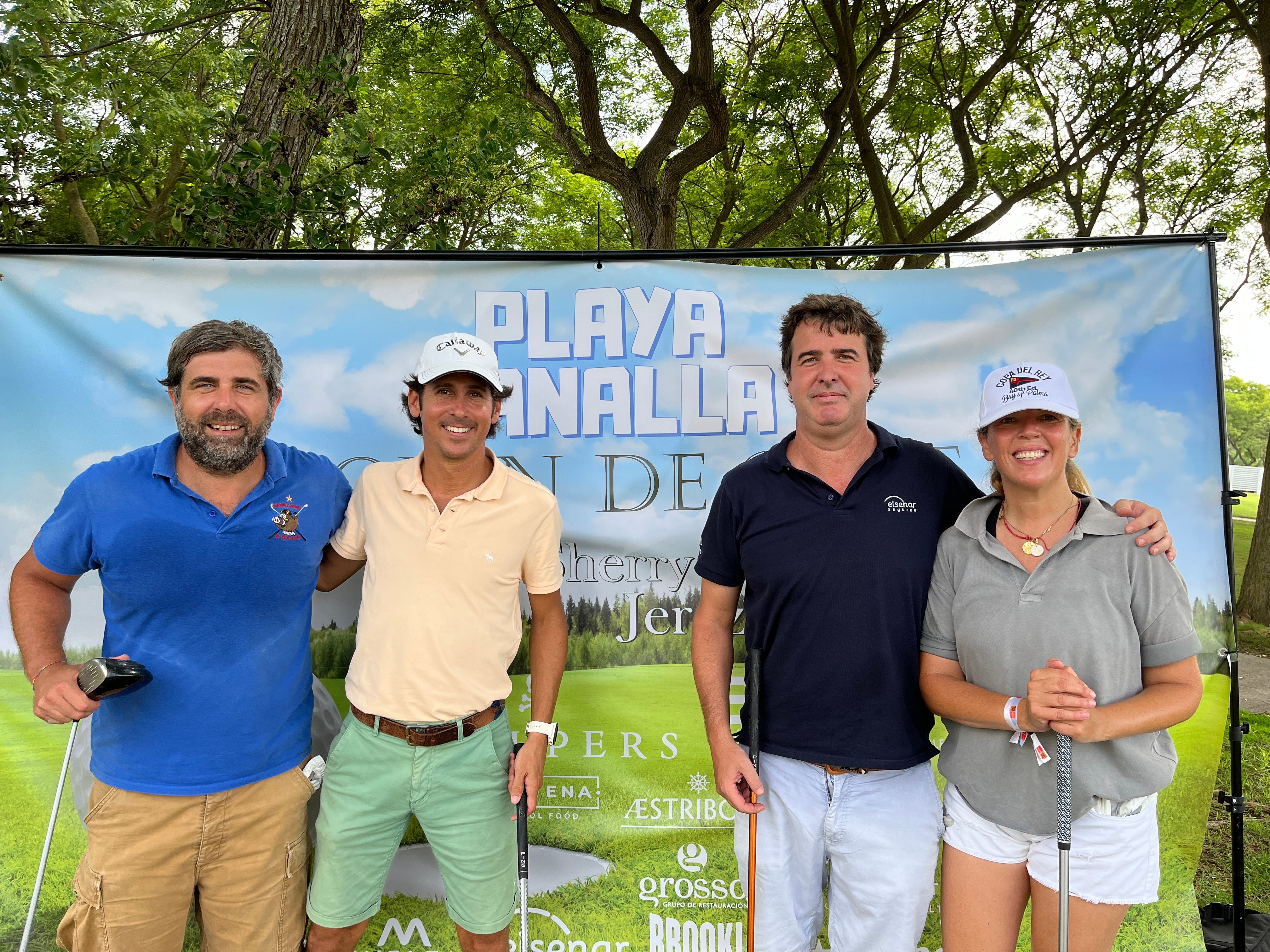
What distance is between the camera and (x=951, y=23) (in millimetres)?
9414

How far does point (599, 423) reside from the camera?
3293mm

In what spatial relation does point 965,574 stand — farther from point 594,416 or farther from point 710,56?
point 710,56

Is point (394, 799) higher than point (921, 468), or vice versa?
point (921, 468)

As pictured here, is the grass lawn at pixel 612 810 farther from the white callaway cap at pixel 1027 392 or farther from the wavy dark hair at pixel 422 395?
the white callaway cap at pixel 1027 392

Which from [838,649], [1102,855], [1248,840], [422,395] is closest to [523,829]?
[838,649]

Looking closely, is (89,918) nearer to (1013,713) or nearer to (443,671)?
(443,671)

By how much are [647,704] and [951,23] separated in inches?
370

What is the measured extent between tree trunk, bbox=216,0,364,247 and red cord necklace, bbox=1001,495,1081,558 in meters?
3.35

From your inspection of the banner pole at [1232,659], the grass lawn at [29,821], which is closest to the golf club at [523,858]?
the grass lawn at [29,821]

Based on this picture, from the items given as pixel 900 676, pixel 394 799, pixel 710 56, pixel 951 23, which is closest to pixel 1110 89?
pixel 951 23

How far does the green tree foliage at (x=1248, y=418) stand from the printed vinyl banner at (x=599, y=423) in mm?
46191

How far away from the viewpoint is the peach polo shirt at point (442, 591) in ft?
8.14

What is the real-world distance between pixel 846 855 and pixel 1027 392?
1.41m

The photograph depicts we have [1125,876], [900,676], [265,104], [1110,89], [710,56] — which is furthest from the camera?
[1110,89]
